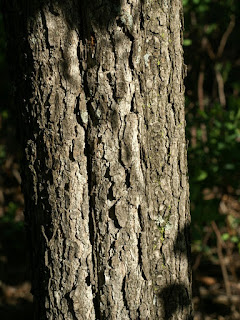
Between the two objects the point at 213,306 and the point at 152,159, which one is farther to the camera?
the point at 213,306

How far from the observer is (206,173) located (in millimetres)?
2980

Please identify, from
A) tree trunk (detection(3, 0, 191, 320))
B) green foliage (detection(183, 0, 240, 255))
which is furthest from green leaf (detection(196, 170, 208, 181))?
tree trunk (detection(3, 0, 191, 320))

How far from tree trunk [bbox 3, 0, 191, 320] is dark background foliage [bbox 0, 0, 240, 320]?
0.31 meters

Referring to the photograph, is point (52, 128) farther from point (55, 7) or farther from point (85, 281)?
point (85, 281)

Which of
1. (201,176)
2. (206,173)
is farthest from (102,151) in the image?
(206,173)

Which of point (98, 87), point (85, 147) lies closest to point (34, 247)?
point (85, 147)

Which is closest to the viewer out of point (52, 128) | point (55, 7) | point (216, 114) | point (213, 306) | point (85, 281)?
point (55, 7)

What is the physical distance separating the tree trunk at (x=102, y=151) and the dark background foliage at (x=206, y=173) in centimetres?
31

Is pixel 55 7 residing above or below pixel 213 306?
above

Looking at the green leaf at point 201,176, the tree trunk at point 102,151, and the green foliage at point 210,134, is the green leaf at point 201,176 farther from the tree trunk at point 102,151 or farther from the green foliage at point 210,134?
the tree trunk at point 102,151

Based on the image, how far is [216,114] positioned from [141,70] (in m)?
1.73

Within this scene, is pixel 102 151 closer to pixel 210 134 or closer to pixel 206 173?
pixel 206 173

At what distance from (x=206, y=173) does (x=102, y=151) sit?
1.56 metres

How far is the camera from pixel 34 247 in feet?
5.96
